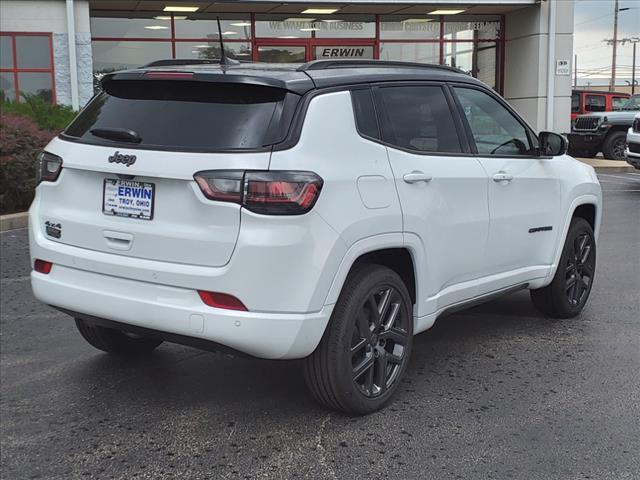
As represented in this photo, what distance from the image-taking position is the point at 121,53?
727 inches

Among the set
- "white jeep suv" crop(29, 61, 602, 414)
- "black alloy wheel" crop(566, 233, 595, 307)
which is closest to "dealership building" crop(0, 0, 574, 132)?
"black alloy wheel" crop(566, 233, 595, 307)

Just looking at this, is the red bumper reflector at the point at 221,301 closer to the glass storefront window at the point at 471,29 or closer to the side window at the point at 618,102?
the glass storefront window at the point at 471,29

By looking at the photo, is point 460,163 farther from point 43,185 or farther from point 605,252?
point 605,252

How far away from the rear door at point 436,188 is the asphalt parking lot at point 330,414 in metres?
0.63

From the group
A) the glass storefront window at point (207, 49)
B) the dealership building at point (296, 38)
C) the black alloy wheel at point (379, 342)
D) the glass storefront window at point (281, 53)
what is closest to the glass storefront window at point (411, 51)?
the dealership building at point (296, 38)

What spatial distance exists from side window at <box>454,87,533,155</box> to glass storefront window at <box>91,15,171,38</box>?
15.0 m

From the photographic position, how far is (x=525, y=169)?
5.21m

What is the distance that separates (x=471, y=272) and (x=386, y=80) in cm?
126

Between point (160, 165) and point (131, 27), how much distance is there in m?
16.1

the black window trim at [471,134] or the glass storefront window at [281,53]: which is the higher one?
the glass storefront window at [281,53]

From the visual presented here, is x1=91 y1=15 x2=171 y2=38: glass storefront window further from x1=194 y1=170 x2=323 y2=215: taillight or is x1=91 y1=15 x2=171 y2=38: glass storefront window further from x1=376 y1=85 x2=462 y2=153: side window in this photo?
x1=194 y1=170 x2=323 y2=215: taillight

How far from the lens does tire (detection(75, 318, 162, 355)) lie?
191 inches

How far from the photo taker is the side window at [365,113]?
4.06 metres

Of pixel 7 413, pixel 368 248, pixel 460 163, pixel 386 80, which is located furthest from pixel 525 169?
pixel 7 413
